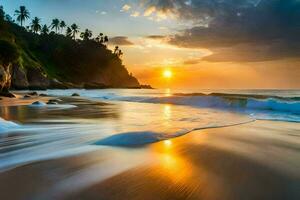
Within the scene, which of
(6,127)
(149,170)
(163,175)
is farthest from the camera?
(6,127)

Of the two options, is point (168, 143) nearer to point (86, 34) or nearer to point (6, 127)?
point (6, 127)

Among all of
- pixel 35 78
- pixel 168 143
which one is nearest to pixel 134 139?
pixel 168 143

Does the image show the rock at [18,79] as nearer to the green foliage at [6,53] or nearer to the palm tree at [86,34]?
the green foliage at [6,53]

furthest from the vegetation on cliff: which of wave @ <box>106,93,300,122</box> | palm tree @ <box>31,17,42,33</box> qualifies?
wave @ <box>106,93,300,122</box>

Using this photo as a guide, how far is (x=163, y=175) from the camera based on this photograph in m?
4.14

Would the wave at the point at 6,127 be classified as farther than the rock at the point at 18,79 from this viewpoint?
No

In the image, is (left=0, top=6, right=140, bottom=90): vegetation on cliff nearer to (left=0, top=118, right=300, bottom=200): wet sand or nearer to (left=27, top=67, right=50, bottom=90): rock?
(left=27, top=67, right=50, bottom=90): rock

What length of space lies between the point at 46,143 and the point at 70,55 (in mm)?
115368

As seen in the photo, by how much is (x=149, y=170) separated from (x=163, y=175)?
315 millimetres

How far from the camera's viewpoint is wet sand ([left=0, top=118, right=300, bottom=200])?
3406mm

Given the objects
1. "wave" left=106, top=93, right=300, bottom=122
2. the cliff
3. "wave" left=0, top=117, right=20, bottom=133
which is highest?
the cliff

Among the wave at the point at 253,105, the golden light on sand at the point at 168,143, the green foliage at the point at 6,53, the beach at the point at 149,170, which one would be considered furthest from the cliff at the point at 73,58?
the beach at the point at 149,170

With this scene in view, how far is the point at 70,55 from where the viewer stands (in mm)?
115188

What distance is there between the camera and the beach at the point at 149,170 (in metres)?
3.44
